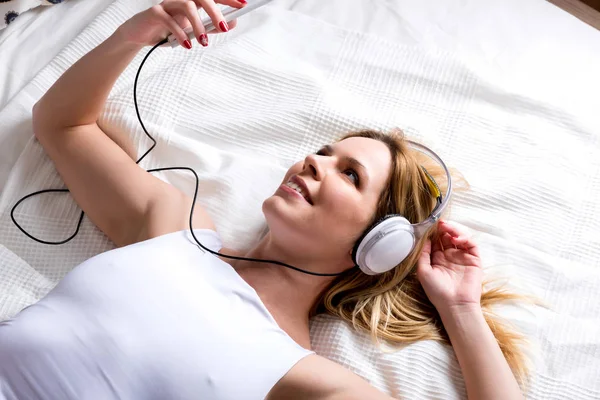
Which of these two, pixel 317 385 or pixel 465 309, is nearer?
pixel 317 385

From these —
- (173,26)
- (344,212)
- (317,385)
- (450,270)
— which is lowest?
(317,385)

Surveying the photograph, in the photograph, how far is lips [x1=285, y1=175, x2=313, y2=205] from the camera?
1319 mm

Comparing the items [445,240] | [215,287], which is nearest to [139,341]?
[215,287]

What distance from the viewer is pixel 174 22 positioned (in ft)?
4.46

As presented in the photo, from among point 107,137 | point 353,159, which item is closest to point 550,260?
point 353,159

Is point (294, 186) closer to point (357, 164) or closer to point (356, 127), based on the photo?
point (357, 164)

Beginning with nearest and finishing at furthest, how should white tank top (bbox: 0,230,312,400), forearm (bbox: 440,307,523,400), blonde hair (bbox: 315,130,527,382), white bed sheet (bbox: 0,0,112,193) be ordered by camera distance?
white tank top (bbox: 0,230,312,400)
forearm (bbox: 440,307,523,400)
blonde hair (bbox: 315,130,527,382)
white bed sheet (bbox: 0,0,112,193)

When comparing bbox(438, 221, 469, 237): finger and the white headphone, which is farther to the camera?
bbox(438, 221, 469, 237): finger

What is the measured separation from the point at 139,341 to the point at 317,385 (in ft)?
0.97

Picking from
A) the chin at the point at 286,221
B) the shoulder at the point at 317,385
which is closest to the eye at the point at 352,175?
the chin at the point at 286,221

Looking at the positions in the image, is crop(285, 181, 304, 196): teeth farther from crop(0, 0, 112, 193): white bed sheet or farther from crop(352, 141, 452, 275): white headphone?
crop(0, 0, 112, 193): white bed sheet

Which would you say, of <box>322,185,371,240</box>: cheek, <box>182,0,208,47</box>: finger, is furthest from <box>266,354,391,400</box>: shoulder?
<box>182,0,208,47</box>: finger

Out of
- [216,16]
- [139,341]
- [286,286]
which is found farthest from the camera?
[286,286]

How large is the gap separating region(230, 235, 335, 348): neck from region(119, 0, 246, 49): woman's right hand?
1.33 ft
